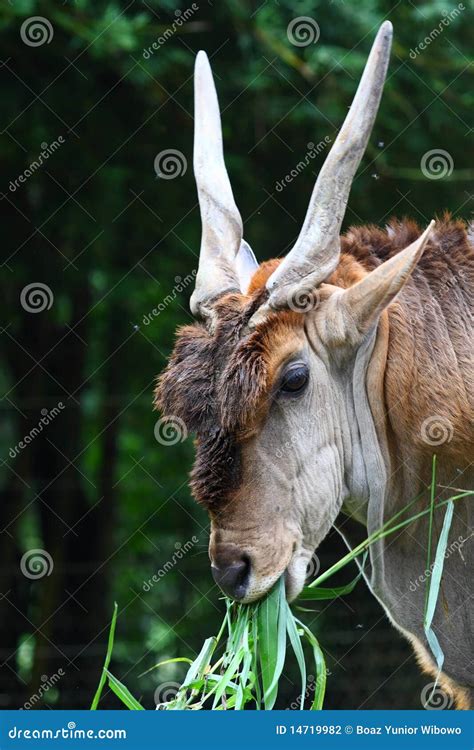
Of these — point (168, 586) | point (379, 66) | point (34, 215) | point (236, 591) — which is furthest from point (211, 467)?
point (168, 586)

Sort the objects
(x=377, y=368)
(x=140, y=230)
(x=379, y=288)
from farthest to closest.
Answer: (x=140, y=230)
(x=377, y=368)
(x=379, y=288)

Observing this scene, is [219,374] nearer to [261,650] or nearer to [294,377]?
[294,377]

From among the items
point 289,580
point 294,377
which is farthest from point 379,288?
point 289,580

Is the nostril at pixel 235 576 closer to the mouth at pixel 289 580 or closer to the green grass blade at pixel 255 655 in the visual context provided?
the mouth at pixel 289 580

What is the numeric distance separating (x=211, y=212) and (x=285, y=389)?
1.27 m

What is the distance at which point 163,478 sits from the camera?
13.5 m

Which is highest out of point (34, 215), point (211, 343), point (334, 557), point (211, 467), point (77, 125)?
point (77, 125)

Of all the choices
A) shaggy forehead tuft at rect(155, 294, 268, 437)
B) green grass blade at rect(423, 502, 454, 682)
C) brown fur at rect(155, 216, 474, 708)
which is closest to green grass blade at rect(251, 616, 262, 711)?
brown fur at rect(155, 216, 474, 708)

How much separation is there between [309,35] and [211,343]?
208 inches

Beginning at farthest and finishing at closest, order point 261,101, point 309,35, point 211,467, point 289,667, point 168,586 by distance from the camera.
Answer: point 168,586 < point 289,667 < point 261,101 < point 309,35 < point 211,467

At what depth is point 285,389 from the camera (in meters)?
5.25

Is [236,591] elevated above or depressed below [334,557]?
above

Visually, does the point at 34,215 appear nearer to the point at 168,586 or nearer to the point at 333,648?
the point at 168,586

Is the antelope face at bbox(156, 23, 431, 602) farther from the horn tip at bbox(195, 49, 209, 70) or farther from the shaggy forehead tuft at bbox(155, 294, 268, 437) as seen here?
the horn tip at bbox(195, 49, 209, 70)
